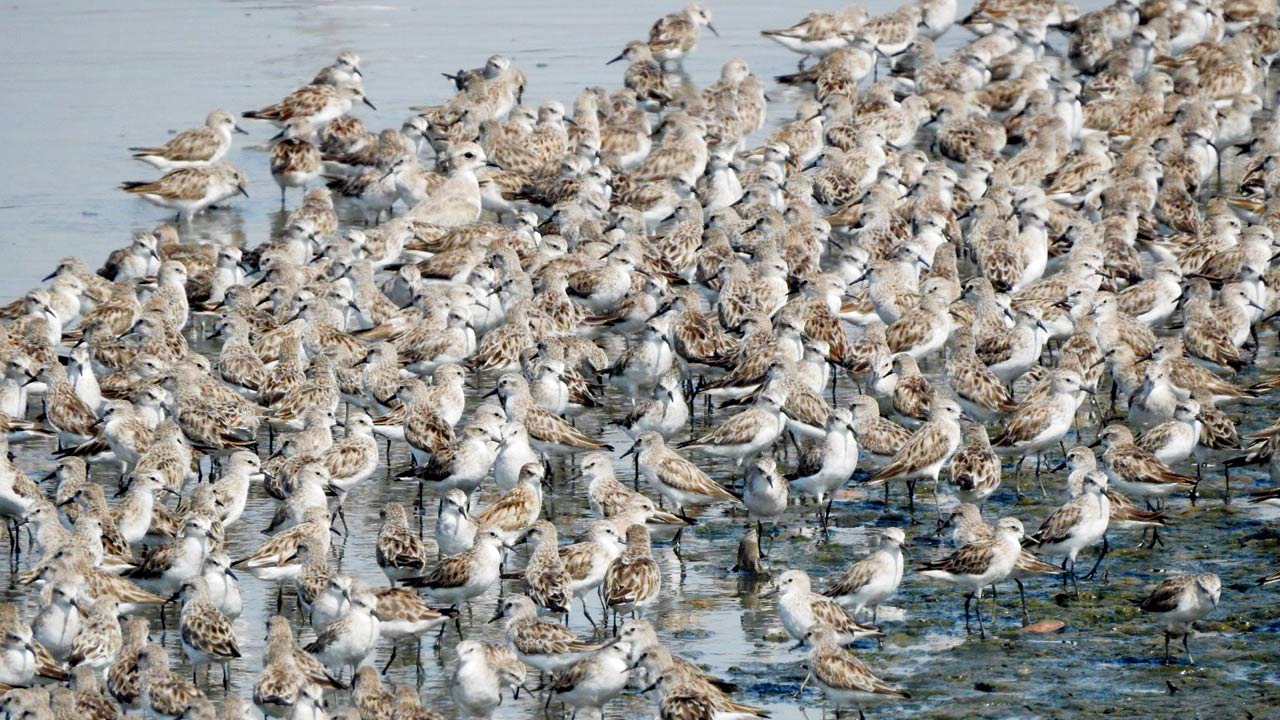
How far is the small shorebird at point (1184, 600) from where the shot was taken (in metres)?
11.7

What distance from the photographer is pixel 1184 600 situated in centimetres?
1170

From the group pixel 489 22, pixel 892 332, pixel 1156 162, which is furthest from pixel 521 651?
pixel 489 22

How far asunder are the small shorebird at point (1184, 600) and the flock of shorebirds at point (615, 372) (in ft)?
0.08

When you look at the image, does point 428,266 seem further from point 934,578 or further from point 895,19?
point 895,19

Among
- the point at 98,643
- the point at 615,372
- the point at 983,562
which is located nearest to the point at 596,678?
the point at 983,562

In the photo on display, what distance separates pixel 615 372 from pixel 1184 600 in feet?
20.1

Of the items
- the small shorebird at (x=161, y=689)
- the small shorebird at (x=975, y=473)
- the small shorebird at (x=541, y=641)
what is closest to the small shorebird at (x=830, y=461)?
the small shorebird at (x=975, y=473)

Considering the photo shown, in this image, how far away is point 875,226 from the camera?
65.5ft

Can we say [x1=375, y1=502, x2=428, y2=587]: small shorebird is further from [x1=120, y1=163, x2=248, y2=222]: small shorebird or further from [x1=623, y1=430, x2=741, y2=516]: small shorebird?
[x1=120, y1=163, x2=248, y2=222]: small shorebird

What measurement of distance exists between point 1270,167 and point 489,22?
48.3 feet

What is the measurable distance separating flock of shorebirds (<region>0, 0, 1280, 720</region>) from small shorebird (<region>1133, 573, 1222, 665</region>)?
2 cm

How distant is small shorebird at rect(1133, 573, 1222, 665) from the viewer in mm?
11680

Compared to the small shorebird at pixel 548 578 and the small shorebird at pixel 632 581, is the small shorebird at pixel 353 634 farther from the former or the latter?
the small shorebird at pixel 632 581

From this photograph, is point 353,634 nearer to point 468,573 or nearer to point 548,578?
point 468,573
